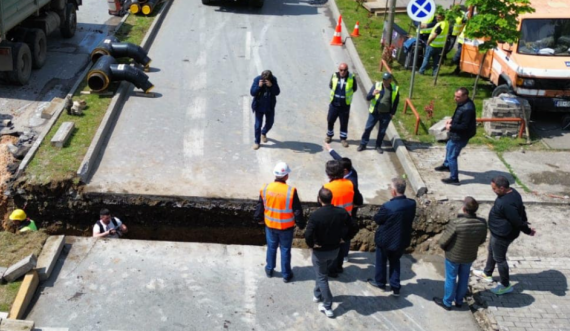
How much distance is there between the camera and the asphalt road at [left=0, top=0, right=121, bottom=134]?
12.7 m

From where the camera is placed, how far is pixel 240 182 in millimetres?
10414

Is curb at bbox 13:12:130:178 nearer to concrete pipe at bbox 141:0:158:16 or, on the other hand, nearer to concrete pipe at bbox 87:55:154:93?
concrete pipe at bbox 87:55:154:93

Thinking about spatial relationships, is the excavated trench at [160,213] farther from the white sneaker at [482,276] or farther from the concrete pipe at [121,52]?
the concrete pipe at [121,52]

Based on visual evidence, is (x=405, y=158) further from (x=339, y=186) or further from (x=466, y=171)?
(x=339, y=186)

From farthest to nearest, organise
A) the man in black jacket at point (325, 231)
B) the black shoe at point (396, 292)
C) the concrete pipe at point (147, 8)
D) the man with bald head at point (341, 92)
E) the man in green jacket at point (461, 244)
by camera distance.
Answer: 1. the concrete pipe at point (147, 8)
2. the man with bald head at point (341, 92)
3. the black shoe at point (396, 292)
4. the man in green jacket at point (461, 244)
5. the man in black jacket at point (325, 231)

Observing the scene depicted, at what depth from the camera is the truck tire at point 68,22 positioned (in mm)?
17047

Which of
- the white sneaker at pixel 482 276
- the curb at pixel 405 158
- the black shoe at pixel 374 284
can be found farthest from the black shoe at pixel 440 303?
the curb at pixel 405 158

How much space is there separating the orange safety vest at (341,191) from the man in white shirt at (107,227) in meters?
3.46

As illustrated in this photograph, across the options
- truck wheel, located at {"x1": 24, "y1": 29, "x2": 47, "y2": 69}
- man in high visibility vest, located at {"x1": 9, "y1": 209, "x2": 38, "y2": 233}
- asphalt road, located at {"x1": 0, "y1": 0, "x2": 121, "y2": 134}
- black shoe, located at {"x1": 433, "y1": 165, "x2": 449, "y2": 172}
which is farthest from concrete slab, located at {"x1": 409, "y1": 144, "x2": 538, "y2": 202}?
truck wheel, located at {"x1": 24, "y1": 29, "x2": 47, "y2": 69}

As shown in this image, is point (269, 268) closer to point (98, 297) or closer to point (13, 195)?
point (98, 297)

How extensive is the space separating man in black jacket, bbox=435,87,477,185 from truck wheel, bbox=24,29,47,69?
33.2ft

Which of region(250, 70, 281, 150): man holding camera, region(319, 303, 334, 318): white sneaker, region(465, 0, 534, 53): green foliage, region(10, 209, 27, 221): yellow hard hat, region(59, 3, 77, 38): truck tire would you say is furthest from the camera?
region(59, 3, 77, 38): truck tire

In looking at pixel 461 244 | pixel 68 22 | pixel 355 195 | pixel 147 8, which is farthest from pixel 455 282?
pixel 147 8

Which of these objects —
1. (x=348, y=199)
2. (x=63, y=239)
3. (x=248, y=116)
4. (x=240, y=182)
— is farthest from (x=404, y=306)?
(x=248, y=116)
